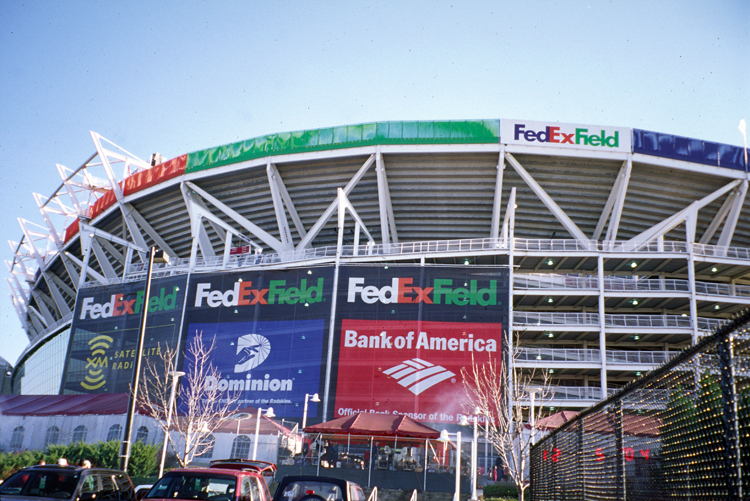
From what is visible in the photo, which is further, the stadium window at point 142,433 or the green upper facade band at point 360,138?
the green upper facade band at point 360,138

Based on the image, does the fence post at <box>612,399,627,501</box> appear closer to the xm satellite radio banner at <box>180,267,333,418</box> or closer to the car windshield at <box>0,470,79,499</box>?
the car windshield at <box>0,470,79,499</box>

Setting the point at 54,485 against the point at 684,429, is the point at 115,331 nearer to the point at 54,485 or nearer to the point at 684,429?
the point at 54,485

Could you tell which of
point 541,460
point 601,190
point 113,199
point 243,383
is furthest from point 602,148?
point 113,199

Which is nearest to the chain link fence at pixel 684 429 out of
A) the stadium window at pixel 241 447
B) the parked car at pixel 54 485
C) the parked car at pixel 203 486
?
the parked car at pixel 203 486

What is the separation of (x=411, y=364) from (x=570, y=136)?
1924 cm

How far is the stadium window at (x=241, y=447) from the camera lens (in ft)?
123

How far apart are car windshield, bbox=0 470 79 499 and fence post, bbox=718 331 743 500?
9401mm

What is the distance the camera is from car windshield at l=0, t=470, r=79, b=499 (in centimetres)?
1004

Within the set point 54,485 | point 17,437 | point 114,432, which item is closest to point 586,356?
point 114,432

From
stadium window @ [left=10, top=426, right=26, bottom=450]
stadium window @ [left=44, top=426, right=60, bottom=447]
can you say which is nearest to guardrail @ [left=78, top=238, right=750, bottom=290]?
stadium window @ [left=44, top=426, right=60, bottom=447]

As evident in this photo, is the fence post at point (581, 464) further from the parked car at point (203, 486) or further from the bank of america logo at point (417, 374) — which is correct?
the bank of america logo at point (417, 374)

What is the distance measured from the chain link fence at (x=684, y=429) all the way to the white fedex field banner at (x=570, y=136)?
4030 cm

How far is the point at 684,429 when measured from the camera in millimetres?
4578

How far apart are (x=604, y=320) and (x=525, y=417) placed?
9.81 metres
